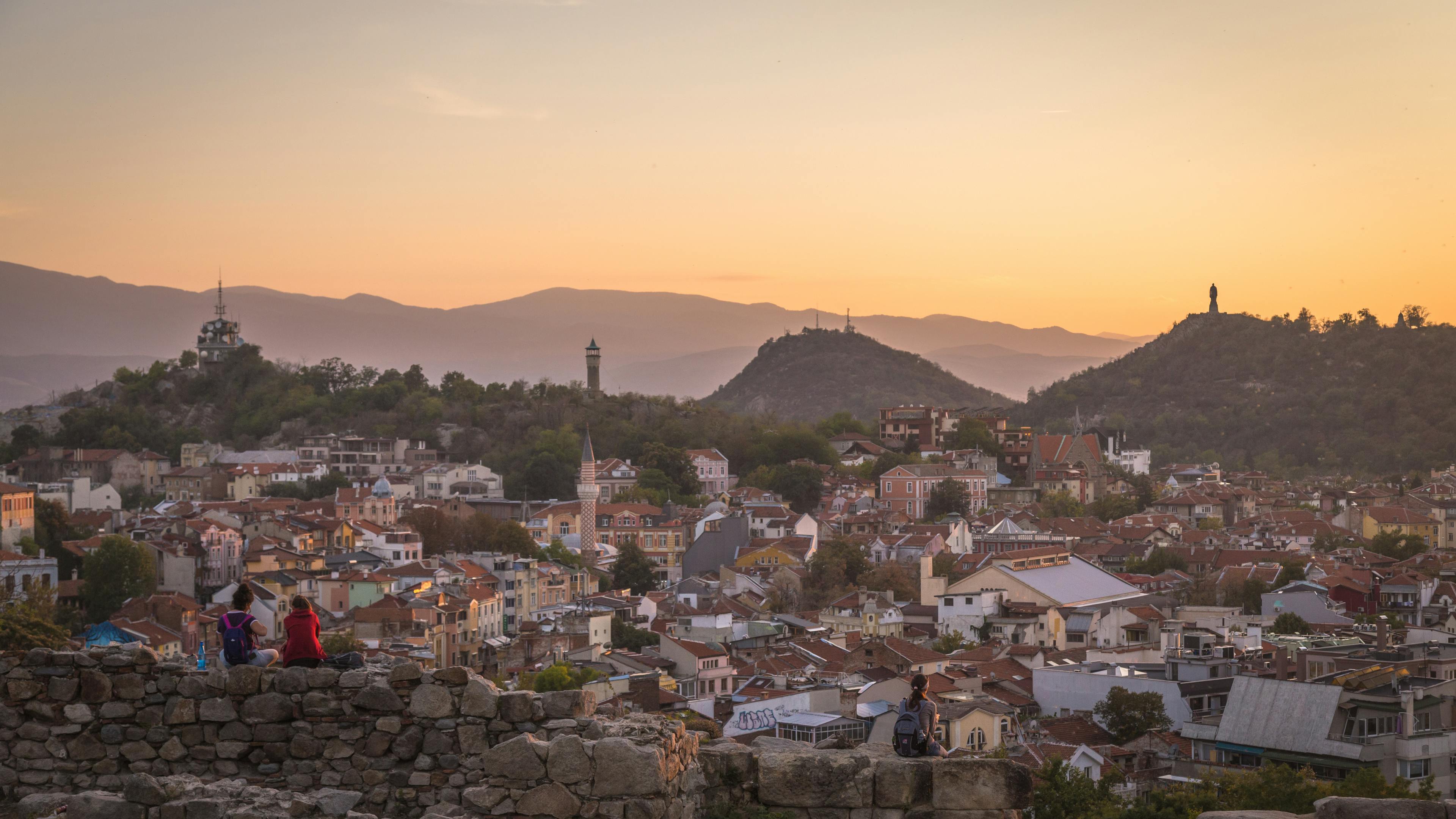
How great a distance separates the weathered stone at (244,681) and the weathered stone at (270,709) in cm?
4

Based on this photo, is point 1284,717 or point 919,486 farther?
point 919,486

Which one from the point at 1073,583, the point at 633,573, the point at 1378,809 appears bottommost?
the point at 633,573

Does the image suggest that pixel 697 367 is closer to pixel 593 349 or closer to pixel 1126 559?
pixel 593 349

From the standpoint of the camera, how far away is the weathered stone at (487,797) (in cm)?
442

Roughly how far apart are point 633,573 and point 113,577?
15.0m

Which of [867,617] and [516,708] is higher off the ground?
[516,708]

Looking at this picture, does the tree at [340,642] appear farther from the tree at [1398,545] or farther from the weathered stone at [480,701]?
the tree at [1398,545]

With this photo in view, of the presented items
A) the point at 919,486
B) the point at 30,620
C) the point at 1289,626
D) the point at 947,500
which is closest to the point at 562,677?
the point at 30,620

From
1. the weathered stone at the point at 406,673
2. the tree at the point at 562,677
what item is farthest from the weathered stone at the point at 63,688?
the tree at the point at 562,677

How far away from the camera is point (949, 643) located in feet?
93.4

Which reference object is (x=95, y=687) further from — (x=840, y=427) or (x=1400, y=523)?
(x=840, y=427)

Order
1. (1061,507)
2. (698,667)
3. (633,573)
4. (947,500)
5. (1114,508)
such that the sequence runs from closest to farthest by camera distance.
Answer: (698,667)
(633,573)
(947,500)
(1061,507)
(1114,508)

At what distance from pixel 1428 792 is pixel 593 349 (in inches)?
2759

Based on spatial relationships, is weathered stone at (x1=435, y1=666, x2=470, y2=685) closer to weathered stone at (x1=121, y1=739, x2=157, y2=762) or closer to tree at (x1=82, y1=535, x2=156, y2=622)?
weathered stone at (x1=121, y1=739, x2=157, y2=762)
